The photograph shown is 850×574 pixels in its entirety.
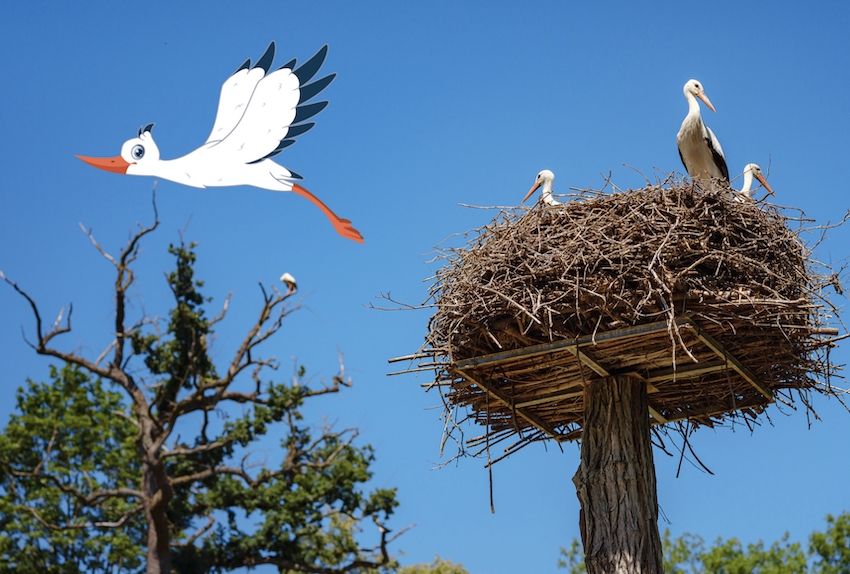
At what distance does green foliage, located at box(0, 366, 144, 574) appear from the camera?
24.7 m

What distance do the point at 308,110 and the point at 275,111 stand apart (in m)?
0.22

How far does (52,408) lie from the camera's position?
26.2 meters

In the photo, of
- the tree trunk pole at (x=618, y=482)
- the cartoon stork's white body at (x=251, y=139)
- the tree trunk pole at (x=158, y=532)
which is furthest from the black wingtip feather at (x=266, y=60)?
the tree trunk pole at (x=158, y=532)

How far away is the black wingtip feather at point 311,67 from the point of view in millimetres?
7207

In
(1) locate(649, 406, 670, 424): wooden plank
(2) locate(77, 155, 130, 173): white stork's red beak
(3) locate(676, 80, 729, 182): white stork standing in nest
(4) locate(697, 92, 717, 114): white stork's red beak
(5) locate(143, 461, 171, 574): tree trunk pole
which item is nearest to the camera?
(2) locate(77, 155, 130, 173): white stork's red beak

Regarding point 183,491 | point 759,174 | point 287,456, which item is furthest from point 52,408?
point 759,174

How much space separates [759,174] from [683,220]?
3108 mm

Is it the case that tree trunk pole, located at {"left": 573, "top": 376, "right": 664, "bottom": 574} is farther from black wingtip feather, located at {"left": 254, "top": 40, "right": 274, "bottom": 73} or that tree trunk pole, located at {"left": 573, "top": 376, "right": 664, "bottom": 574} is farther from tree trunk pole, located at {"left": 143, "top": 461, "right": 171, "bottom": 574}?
tree trunk pole, located at {"left": 143, "top": 461, "right": 171, "bottom": 574}

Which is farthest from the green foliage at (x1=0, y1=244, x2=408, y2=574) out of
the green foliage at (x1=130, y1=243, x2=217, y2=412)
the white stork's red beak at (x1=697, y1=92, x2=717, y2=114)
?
the white stork's red beak at (x1=697, y1=92, x2=717, y2=114)

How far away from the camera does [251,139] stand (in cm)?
691

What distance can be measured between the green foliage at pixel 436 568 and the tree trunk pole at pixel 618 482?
21.0 metres

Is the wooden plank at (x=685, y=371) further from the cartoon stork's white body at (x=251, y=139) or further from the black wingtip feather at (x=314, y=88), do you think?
the black wingtip feather at (x=314, y=88)

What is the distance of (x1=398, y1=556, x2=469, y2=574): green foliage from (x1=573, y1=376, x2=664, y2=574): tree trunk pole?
21.0 m

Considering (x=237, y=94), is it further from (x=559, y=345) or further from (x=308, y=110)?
(x=559, y=345)
